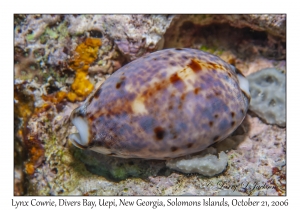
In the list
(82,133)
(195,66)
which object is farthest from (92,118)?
(195,66)

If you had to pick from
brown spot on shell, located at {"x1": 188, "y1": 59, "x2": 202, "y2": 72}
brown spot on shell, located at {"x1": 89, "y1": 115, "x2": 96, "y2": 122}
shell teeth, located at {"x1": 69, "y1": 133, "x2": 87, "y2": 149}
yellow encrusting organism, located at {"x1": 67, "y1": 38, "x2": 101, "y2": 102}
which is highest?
yellow encrusting organism, located at {"x1": 67, "y1": 38, "x2": 101, "y2": 102}

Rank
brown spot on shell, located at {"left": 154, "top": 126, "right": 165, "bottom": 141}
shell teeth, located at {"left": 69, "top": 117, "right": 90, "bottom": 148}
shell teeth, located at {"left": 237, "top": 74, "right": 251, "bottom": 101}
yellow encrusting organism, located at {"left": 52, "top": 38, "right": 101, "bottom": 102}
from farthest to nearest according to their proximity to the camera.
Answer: yellow encrusting organism, located at {"left": 52, "top": 38, "right": 101, "bottom": 102}
shell teeth, located at {"left": 237, "top": 74, "right": 251, "bottom": 101}
shell teeth, located at {"left": 69, "top": 117, "right": 90, "bottom": 148}
brown spot on shell, located at {"left": 154, "top": 126, "right": 165, "bottom": 141}

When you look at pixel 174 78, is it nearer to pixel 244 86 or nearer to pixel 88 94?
pixel 244 86

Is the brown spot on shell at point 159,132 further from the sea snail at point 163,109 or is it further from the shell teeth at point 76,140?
the shell teeth at point 76,140

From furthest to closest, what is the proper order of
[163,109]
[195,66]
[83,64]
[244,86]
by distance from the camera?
[83,64], [244,86], [195,66], [163,109]

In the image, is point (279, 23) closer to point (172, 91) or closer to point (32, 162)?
point (172, 91)

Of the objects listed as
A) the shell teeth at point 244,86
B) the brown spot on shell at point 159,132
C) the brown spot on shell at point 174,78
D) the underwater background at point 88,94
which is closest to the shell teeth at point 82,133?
the underwater background at point 88,94

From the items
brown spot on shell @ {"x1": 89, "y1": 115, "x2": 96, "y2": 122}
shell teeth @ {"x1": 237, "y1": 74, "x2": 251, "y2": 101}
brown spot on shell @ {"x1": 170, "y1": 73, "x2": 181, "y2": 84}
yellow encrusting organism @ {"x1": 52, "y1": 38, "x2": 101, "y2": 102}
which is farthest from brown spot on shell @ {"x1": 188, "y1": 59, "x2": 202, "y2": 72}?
yellow encrusting organism @ {"x1": 52, "y1": 38, "x2": 101, "y2": 102}

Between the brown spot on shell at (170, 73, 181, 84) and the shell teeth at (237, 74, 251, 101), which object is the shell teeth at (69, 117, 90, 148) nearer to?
the brown spot on shell at (170, 73, 181, 84)
